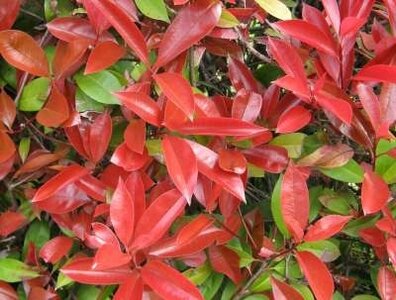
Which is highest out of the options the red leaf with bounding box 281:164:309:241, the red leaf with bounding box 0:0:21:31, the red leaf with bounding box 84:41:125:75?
the red leaf with bounding box 0:0:21:31

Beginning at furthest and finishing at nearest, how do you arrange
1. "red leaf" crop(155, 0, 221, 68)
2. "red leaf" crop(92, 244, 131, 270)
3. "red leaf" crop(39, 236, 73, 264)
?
1. "red leaf" crop(39, 236, 73, 264)
2. "red leaf" crop(155, 0, 221, 68)
3. "red leaf" crop(92, 244, 131, 270)

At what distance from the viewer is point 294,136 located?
89cm

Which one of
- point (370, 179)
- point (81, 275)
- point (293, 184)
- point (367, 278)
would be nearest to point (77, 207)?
point (81, 275)

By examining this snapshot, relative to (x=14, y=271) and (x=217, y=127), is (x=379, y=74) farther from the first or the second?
(x=14, y=271)

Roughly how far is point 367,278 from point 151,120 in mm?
587

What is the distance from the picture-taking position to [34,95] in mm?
862

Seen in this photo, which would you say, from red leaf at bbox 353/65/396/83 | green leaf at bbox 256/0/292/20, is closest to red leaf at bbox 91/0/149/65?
green leaf at bbox 256/0/292/20

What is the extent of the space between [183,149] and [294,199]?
0.19 metres

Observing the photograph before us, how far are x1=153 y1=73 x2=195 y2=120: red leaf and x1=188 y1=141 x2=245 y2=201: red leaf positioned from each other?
7 centimetres

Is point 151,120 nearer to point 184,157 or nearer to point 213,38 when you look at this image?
point 184,157

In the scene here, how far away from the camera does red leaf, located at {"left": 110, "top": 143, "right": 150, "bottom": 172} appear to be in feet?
2.56

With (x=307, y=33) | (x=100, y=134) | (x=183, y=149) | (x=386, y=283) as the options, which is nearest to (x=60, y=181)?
(x=100, y=134)

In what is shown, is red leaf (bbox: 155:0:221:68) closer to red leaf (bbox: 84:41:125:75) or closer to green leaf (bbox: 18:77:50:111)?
red leaf (bbox: 84:41:125:75)

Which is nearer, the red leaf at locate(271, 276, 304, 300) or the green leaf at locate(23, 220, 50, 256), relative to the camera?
the red leaf at locate(271, 276, 304, 300)
